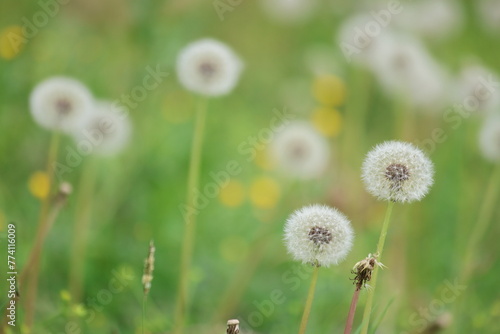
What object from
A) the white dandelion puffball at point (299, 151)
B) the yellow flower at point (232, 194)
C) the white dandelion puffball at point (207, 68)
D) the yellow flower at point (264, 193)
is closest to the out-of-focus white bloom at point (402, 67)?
the white dandelion puffball at point (299, 151)

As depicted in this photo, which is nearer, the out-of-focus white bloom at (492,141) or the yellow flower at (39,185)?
the out-of-focus white bloom at (492,141)

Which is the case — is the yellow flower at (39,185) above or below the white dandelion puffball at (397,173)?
below

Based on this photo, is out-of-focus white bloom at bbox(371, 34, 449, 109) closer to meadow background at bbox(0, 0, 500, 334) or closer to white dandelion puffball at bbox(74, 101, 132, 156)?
meadow background at bbox(0, 0, 500, 334)

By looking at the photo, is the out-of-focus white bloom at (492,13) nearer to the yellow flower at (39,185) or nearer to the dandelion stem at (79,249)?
the dandelion stem at (79,249)

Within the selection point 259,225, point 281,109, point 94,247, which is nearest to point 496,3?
point 281,109

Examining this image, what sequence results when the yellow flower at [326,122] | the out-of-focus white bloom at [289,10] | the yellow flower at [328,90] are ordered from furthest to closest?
the out-of-focus white bloom at [289,10], the yellow flower at [328,90], the yellow flower at [326,122]

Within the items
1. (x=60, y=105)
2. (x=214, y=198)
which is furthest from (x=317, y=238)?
(x=214, y=198)

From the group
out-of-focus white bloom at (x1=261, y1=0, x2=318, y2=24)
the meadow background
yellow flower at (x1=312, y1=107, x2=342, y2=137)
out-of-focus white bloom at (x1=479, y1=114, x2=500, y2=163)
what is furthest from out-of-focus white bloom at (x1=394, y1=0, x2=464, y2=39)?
out-of-focus white bloom at (x1=479, y1=114, x2=500, y2=163)
